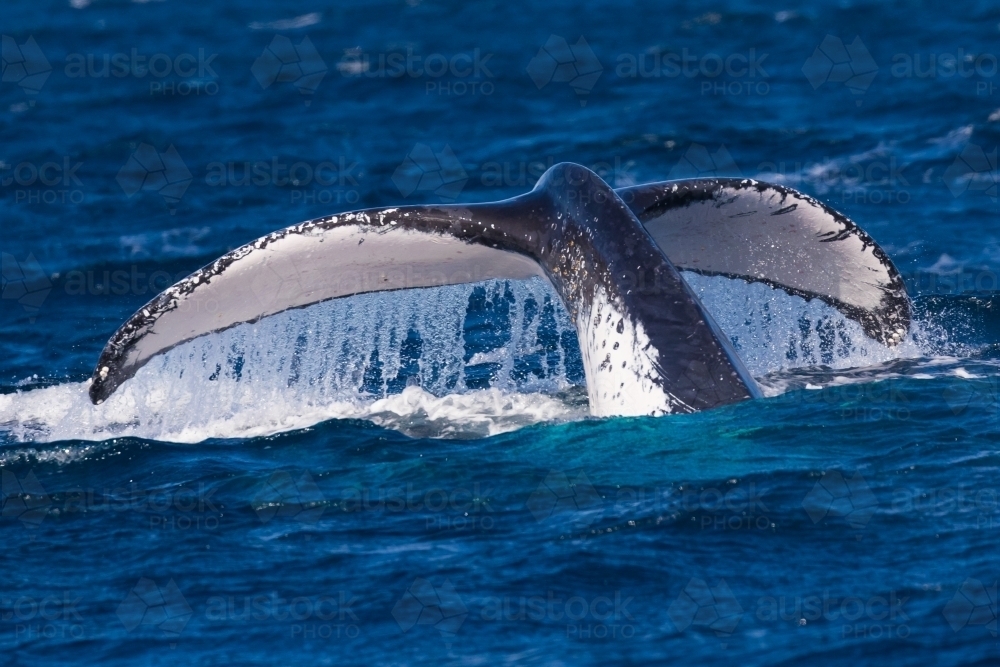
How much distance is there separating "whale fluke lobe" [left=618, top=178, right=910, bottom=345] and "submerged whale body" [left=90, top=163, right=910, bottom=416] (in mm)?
15

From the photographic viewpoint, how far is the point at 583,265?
12.1 metres

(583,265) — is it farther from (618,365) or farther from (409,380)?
(409,380)

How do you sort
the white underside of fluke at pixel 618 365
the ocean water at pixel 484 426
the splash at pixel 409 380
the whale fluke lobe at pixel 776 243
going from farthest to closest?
the splash at pixel 409 380, the whale fluke lobe at pixel 776 243, the white underside of fluke at pixel 618 365, the ocean water at pixel 484 426

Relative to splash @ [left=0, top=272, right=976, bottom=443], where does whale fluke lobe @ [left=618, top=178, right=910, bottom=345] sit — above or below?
above

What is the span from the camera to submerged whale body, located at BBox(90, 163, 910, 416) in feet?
37.3

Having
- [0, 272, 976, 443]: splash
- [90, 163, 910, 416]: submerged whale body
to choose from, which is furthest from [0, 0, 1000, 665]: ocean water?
[90, 163, 910, 416]: submerged whale body

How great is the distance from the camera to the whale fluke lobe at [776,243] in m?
12.6

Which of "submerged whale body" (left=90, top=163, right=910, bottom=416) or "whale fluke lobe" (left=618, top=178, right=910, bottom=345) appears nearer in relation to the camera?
"submerged whale body" (left=90, top=163, right=910, bottom=416)

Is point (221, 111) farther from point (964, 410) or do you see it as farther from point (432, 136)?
point (964, 410)

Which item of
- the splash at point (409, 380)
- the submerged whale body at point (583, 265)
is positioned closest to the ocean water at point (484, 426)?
the splash at point (409, 380)

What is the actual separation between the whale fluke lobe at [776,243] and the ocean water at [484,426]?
0.30 m

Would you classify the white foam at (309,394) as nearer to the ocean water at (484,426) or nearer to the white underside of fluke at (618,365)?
the ocean water at (484,426)

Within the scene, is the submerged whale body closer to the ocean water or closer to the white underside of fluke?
the white underside of fluke

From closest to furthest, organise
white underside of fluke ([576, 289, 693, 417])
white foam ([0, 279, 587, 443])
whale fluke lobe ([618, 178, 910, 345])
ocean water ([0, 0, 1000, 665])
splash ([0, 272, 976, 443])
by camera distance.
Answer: ocean water ([0, 0, 1000, 665]), white underside of fluke ([576, 289, 693, 417]), whale fluke lobe ([618, 178, 910, 345]), white foam ([0, 279, 587, 443]), splash ([0, 272, 976, 443])
